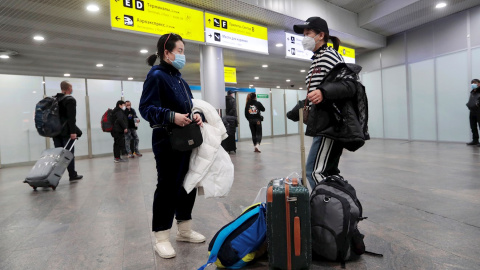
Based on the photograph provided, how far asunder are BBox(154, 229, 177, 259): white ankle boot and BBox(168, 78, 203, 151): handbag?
2.23 ft

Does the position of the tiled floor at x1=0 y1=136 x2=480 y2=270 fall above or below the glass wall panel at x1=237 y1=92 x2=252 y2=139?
below

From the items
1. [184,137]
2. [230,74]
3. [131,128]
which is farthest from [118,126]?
[184,137]

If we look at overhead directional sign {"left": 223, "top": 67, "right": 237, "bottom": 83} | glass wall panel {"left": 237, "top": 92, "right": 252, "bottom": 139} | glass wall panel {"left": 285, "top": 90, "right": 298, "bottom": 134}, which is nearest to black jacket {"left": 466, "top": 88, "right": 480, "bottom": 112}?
overhead directional sign {"left": 223, "top": 67, "right": 237, "bottom": 83}

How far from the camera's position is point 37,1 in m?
5.44

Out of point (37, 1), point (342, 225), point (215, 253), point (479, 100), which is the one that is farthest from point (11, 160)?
point (479, 100)

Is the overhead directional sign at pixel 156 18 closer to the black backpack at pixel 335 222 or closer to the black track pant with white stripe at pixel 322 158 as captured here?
the black track pant with white stripe at pixel 322 158

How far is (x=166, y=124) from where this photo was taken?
82.0 inches

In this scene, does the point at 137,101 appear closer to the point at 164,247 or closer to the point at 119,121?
the point at 119,121

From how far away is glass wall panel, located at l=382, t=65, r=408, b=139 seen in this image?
34.3ft

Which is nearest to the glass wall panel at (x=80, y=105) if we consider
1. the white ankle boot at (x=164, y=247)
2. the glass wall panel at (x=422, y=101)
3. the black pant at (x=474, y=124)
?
the white ankle boot at (x=164, y=247)

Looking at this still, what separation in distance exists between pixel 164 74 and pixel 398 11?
8120 mm

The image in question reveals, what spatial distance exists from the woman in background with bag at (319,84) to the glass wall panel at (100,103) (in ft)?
36.0

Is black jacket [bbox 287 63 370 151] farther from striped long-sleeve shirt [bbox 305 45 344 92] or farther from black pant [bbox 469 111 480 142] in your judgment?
black pant [bbox 469 111 480 142]

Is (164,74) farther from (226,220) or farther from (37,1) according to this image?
(37,1)
